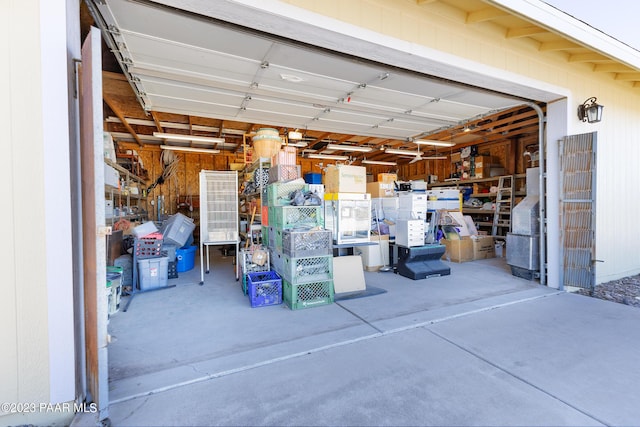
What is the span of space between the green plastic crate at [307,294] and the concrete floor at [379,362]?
117mm

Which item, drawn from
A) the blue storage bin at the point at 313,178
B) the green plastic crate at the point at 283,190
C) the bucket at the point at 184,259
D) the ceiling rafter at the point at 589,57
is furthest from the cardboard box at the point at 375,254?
the ceiling rafter at the point at 589,57

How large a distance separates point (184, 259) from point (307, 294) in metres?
3.41

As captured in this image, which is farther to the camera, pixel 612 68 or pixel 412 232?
pixel 412 232

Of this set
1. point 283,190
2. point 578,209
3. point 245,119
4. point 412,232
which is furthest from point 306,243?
point 578,209

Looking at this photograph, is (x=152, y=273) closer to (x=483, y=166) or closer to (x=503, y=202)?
(x=503, y=202)

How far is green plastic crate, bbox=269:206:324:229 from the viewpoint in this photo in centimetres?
409

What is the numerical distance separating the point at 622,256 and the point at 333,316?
5.63m

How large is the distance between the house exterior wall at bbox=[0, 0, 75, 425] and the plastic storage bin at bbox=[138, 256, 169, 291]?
294 centimetres

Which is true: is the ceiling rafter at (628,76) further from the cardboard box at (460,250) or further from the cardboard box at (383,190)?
the cardboard box at (383,190)

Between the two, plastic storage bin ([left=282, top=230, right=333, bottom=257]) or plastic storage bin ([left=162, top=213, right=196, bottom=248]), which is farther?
plastic storage bin ([left=162, top=213, right=196, bottom=248])

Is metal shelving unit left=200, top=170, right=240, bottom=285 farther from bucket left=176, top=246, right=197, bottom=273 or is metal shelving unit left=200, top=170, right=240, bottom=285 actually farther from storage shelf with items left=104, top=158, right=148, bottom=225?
storage shelf with items left=104, top=158, right=148, bottom=225

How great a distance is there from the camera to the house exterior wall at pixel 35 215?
5.63 ft

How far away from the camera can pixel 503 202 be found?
8484mm

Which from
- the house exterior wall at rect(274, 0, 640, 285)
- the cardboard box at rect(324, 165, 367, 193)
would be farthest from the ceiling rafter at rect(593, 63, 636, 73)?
the cardboard box at rect(324, 165, 367, 193)
